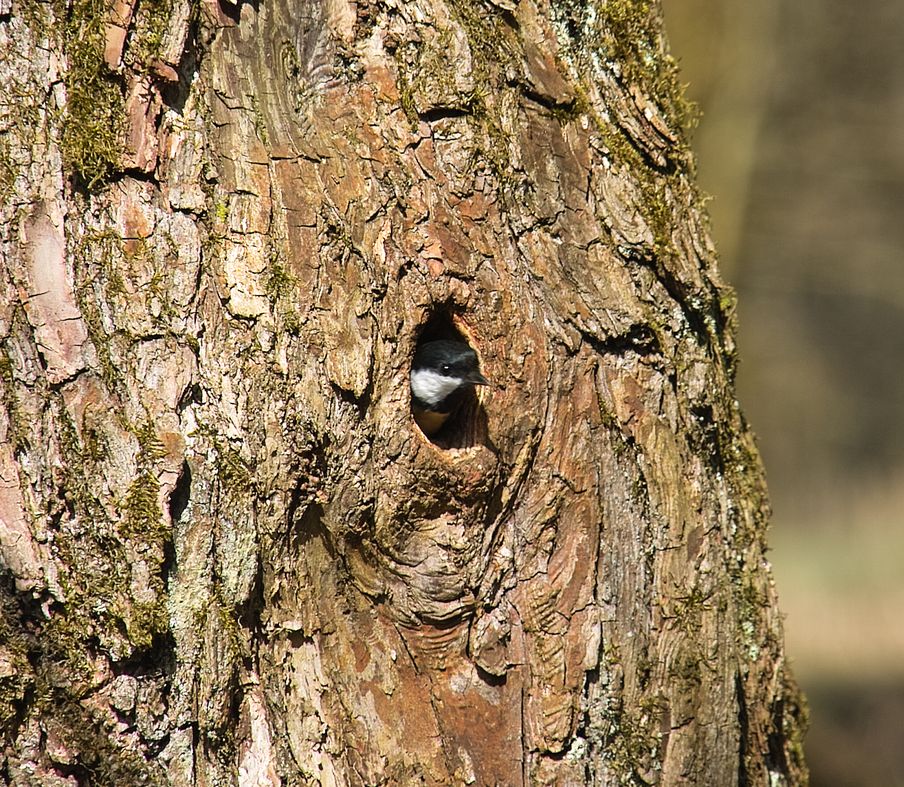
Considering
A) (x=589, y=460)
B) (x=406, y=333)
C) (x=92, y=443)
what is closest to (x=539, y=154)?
(x=406, y=333)

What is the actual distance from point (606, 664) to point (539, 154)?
53.1 inches

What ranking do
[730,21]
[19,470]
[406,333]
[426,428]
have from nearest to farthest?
[19,470], [406,333], [426,428], [730,21]

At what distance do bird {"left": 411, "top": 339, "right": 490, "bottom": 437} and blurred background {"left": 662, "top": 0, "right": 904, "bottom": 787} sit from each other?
14.6 ft

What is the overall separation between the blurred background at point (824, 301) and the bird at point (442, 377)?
4.45 meters

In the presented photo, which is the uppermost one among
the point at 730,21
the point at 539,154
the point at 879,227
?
the point at 730,21

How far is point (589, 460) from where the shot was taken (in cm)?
244

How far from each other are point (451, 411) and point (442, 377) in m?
0.20

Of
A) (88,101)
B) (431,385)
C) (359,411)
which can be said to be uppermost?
(88,101)

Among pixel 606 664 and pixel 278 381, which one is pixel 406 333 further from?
pixel 606 664

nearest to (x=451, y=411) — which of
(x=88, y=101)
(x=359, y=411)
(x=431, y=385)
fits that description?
(x=431, y=385)

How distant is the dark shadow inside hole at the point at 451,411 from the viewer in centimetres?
251

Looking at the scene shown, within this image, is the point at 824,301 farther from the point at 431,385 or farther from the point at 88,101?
the point at 88,101

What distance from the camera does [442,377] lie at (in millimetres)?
2711

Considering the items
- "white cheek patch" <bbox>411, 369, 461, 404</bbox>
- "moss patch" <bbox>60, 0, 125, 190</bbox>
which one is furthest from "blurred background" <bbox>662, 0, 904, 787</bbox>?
"moss patch" <bbox>60, 0, 125, 190</bbox>
